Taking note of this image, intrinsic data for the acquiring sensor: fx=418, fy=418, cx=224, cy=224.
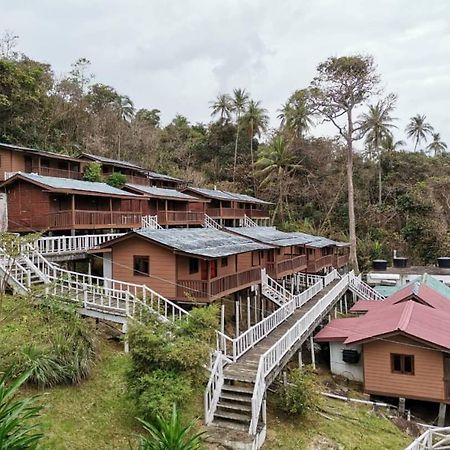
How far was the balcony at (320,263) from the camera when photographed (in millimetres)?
32719

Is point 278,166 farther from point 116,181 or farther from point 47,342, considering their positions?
point 47,342

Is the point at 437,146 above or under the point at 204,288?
above

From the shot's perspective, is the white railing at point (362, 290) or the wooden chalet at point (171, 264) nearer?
the wooden chalet at point (171, 264)

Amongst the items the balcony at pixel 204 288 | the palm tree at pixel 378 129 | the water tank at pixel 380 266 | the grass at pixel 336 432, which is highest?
the palm tree at pixel 378 129

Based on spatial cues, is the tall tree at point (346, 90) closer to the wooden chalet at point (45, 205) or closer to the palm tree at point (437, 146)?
the wooden chalet at point (45, 205)

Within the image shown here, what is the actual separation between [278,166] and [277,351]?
37.0m

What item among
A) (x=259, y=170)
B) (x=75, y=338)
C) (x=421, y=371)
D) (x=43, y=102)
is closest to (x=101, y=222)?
(x=75, y=338)

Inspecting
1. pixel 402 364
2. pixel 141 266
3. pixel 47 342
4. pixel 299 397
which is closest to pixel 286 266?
pixel 402 364

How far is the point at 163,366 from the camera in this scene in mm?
11438

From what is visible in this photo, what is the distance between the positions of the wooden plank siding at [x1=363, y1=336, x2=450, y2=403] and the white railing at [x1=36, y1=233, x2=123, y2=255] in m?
14.1

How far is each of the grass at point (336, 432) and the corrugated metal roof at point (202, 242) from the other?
6.84 meters

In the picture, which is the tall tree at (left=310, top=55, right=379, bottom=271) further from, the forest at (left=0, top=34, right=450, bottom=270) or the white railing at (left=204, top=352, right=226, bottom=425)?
the white railing at (left=204, top=352, right=226, bottom=425)

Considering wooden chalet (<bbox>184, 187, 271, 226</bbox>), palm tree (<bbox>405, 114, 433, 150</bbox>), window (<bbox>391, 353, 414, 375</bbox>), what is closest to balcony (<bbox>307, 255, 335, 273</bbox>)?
wooden chalet (<bbox>184, 187, 271, 226</bbox>)

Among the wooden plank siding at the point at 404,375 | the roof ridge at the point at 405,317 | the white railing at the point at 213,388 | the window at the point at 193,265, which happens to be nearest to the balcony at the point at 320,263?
the roof ridge at the point at 405,317
